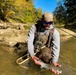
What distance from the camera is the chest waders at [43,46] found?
8.69 m

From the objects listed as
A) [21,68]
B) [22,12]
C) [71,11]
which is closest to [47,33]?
[21,68]

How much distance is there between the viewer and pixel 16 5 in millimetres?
46406

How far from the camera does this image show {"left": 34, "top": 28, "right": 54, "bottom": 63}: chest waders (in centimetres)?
869

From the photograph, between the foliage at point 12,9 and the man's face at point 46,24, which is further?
the foliage at point 12,9

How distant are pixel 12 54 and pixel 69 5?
4403 cm

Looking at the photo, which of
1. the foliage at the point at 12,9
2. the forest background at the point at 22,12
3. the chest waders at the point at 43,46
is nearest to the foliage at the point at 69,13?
the forest background at the point at 22,12

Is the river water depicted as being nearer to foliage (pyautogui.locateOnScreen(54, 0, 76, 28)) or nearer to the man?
the man

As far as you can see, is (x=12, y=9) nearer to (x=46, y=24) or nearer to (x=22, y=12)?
(x=22, y=12)

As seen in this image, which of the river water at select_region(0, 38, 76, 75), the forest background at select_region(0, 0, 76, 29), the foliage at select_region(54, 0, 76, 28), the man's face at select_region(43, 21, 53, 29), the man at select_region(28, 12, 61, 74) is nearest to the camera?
the man's face at select_region(43, 21, 53, 29)

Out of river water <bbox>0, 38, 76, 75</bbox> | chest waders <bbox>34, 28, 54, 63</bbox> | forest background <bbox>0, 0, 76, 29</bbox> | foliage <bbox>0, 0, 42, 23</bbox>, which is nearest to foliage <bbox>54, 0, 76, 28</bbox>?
forest background <bbox>0, 0, 76, 29</bbox>

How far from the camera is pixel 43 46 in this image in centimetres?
920

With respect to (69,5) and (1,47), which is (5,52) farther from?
A: (69,5)

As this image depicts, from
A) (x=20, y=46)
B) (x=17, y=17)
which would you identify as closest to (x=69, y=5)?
(x=17, y=17)

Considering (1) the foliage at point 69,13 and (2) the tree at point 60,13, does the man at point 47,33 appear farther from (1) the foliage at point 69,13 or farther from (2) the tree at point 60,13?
(2) the tree at point 60,13
